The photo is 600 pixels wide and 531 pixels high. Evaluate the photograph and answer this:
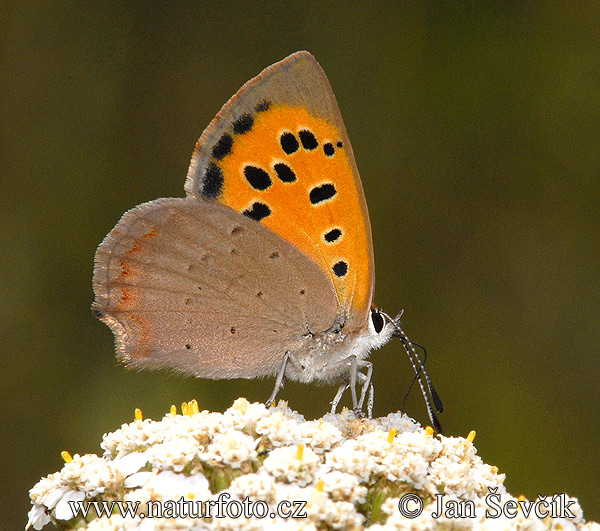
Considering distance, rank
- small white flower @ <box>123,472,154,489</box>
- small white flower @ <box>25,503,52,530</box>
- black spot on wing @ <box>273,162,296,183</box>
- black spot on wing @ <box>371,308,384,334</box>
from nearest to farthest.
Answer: small white flower @ <box>123,472,154,489</box> → small white flower @ <box>25,503,52,530</box> → black spot on wing @ <box>273,162,296,183</box> → black spot on wing @ <box>371,308,384,334</box>

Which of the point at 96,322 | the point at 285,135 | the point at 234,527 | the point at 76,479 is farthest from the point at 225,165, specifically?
the point at 96,322

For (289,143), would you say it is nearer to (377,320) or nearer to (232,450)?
(377,320)

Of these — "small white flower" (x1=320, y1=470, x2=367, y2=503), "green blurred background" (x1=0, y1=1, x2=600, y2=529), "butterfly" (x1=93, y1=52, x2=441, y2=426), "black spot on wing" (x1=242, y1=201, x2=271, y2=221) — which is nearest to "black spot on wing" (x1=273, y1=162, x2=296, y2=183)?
"butterfly" (x1=93, y1=52, x2=441, y2=426)

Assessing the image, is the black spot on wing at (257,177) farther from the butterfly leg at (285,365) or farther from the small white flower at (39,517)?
the small white flower at (39,517)

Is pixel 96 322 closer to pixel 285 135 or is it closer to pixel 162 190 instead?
pixel 162 190

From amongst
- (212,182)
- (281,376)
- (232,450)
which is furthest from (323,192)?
(232,450)

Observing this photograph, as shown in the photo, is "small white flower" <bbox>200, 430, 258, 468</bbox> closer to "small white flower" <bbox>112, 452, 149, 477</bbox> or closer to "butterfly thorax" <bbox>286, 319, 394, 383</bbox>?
"small white flower" <bbox>112, 452, 149, 477</bbox>
